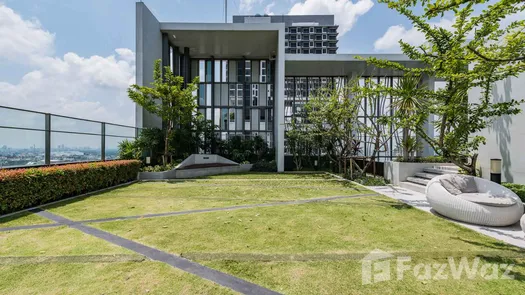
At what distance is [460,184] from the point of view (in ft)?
16.9

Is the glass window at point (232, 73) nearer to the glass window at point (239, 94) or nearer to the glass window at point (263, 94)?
the glass window at point (239, 94)

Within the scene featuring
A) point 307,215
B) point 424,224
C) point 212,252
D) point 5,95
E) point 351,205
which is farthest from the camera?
point 5,95

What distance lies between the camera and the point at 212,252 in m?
3.05

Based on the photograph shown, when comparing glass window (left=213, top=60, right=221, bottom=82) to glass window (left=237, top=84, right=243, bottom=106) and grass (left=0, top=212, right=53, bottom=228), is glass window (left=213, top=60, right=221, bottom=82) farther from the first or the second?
grass (left=0, top=212, right=53, bottom=228)

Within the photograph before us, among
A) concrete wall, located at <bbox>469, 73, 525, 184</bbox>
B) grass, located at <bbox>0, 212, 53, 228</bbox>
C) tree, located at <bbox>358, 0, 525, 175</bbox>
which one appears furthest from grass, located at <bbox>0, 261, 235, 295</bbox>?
concrete wall, located at <bbox>469, 73, 525, 184</bbox>

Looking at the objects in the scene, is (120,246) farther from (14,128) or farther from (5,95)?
(5,95)

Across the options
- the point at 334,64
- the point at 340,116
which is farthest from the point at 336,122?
the point at 334,64

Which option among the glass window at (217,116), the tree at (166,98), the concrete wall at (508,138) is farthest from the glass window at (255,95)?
the concrete wall at (508,138)

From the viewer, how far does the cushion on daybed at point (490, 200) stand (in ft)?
13.5

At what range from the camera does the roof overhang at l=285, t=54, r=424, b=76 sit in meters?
14.0

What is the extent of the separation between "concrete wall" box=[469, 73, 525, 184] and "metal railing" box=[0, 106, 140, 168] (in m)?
13.5

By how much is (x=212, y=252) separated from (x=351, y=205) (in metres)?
3.93

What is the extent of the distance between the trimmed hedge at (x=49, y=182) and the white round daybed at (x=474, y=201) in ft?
30.5

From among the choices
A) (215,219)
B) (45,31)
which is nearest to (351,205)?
(215,219)
